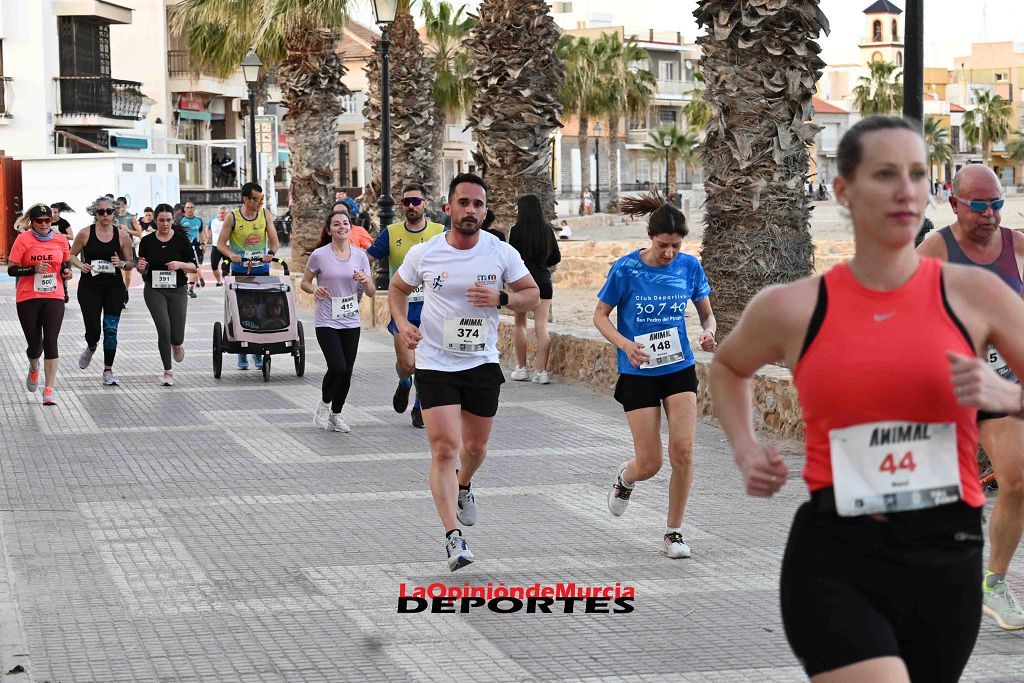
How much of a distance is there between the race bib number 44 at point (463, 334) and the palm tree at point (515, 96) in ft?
39.8

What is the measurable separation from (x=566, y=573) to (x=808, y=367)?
12.7ft

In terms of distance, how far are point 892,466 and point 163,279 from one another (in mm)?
12426

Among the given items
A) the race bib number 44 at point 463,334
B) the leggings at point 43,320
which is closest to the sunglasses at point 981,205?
the race bib number 44 at point 463,334

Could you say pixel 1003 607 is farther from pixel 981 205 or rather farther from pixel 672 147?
pixel 672 147

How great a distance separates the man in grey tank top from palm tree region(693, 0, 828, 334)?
7.01m

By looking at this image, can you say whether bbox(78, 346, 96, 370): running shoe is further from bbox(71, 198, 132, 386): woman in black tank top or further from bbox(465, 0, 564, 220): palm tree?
bbox(465, 0, 564, 220): palm tree

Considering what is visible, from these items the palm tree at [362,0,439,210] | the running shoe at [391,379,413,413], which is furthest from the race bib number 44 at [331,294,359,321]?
the palm tree at [362,0,439,210]

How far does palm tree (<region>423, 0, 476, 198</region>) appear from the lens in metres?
53.4

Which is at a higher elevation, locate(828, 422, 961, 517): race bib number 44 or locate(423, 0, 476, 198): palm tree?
locate(423, 0, 476, 198): palm tree

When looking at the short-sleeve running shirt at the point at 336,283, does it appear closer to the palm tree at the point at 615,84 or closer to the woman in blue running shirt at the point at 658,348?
the woman in blue running shirt at the point at 658,348

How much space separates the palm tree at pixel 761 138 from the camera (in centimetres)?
1330

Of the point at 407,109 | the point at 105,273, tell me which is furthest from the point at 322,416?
the point at 407,109

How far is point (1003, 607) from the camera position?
611cm

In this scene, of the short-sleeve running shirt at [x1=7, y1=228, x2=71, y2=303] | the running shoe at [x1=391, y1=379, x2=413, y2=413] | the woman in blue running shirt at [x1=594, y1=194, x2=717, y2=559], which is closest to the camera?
the woman in blue running shirt at [x1=594, y1=194, x2=717, y2=559]
